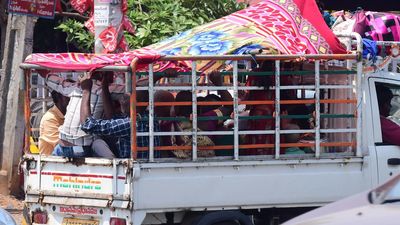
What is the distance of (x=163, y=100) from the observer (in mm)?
7062

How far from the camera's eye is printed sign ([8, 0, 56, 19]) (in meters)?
10.1

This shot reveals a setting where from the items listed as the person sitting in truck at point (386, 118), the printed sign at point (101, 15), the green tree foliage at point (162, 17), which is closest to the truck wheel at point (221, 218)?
the person sitting in truck at point (386, 118)

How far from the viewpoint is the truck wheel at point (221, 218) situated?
22.8 feet

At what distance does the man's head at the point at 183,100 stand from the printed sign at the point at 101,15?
180 centimetres

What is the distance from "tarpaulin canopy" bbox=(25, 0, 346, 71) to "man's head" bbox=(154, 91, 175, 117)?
0.34m

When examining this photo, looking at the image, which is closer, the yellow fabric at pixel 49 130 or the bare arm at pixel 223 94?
the bare arm at pixel 223 94

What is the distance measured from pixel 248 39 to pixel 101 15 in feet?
6.57

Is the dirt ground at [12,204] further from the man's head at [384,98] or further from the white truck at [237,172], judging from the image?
the man's head at [384,98]

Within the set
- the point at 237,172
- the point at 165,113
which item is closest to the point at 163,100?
the point at 165,113

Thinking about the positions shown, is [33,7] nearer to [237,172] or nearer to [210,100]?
[210,100]

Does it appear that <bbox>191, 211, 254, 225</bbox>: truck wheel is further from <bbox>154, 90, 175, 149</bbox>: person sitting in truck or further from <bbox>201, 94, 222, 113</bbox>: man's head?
<bbox>201, 94, 222, 113</bbox>: man's head

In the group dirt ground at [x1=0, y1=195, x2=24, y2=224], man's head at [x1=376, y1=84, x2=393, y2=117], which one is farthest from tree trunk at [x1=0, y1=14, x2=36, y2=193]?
man's head at [x1=376, y1=84, x2=393, y2=117]

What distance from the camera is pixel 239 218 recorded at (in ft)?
23.1

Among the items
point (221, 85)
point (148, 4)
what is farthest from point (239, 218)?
point (148, 4)
